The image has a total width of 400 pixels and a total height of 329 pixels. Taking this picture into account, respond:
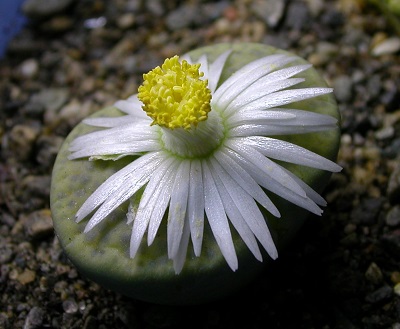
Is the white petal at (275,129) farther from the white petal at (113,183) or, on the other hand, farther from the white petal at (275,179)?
the white petal at (113,183)

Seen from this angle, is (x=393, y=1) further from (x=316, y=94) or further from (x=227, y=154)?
(x=227, y=154)

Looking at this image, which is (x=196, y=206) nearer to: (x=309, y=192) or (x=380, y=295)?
(x=309, y=192)

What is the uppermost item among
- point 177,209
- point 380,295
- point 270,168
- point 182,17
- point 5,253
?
point 270,168

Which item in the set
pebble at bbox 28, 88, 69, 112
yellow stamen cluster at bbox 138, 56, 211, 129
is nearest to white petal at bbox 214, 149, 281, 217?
yellow stamen cluster at bbox 138, 56, 211, 129

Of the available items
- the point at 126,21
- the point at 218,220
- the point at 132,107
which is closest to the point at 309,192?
the point at 218,220

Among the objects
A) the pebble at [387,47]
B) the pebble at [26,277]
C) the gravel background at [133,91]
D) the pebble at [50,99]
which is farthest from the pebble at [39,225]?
the pebble at [387,47]

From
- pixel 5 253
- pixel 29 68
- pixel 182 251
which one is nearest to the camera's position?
pixel 182 251
